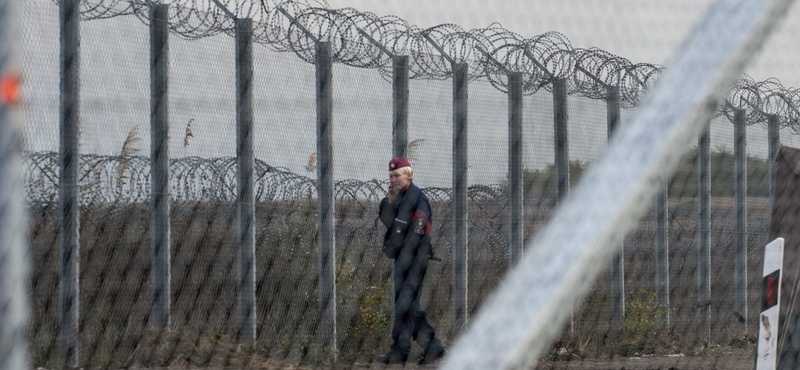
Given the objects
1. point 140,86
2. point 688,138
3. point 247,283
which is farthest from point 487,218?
point 688,138

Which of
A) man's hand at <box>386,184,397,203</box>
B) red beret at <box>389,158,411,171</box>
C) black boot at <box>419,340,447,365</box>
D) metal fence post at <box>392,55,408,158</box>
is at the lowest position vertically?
black boot at <box>419,340,447,365</box>

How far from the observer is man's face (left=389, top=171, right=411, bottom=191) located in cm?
592

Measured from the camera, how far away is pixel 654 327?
26.7ft

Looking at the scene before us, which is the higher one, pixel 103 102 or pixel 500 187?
pixel 103 102

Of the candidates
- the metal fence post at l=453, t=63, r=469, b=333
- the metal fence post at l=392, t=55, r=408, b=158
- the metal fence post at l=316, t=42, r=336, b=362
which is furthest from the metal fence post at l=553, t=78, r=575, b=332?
the metal fence post at l=316, t=42, r=336, b=362

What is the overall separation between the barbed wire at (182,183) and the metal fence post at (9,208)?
3.24m

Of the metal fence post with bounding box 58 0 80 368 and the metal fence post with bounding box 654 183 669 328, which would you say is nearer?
the metal fence post with bounding box 58 0 80 368

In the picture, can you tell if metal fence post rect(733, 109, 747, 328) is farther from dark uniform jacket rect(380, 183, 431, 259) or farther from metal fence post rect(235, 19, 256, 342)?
metal fence post rect(235, 19, 256, 342)

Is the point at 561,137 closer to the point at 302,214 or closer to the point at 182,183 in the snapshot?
the point at 302,214

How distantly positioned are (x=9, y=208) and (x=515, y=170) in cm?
563

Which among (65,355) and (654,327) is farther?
(654,327)

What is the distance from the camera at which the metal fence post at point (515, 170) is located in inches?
274

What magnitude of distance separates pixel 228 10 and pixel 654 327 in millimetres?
4692

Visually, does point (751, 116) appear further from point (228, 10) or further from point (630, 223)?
point (630, 223)
